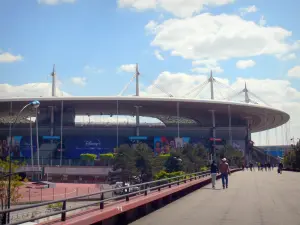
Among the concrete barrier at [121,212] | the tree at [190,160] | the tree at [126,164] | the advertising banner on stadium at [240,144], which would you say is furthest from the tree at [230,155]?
the concrete barrier at [121,212]

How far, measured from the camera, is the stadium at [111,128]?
8400cm

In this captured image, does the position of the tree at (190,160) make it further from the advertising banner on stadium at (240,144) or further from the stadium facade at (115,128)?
the advertising banner on stadium at (240,144)

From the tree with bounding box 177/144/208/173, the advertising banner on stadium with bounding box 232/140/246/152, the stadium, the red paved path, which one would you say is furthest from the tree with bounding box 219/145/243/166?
the red paved path

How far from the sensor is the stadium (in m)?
84.0

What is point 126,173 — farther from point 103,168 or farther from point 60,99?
point 60,99

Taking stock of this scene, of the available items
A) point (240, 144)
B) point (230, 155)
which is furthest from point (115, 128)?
point (240, 144)

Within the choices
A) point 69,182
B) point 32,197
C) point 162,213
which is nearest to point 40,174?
point 69,182

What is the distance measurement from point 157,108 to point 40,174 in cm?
3235

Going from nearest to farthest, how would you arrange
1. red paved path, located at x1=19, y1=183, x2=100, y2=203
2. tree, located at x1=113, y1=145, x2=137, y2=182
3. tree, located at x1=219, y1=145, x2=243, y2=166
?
red paved path, located at x1=19, y1=183, x2=100, y2=203
tree, located at x1=113, y1=145, x2=137, y2=182
tree, located at x1=219, y1=145, x2=243, y2=166

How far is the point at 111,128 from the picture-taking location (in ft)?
295

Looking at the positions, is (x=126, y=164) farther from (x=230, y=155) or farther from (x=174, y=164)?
(x=230, y=155)

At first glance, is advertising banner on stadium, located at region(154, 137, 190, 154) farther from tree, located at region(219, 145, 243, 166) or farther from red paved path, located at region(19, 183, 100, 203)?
red paved path, located at region(19, 183, 100, 203)

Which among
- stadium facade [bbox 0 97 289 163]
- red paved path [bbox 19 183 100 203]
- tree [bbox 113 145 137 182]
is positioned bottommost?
red paved path [bbox 19 183 100 203]

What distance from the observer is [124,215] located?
10.1 metres
